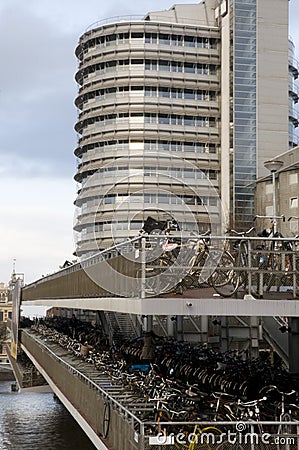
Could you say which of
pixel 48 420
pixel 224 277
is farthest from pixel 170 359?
pixel 48 420

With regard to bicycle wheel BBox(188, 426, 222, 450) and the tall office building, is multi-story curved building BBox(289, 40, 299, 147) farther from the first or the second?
bicycle wheel BBox(188, 426, 222, 450)

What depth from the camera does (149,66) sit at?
274 feet

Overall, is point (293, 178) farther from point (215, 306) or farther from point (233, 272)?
point (215, 306)

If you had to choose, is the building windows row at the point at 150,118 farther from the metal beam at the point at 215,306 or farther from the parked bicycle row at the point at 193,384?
the metal beam at the point at 215,306

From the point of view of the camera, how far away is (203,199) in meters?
82.3

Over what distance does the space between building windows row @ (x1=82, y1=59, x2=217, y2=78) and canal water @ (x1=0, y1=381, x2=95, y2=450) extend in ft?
142

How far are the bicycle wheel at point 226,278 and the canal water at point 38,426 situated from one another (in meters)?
15.6

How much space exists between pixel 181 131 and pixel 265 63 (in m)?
11.4

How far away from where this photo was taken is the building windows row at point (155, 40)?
3273 inches

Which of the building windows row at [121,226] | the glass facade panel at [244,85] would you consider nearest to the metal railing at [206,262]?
the building windows row at [121,226]

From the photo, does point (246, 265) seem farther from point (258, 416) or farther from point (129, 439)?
point (129, 439)

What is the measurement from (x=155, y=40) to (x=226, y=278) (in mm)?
73438

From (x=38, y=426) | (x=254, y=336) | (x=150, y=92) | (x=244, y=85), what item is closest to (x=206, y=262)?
(x=254, y=336)

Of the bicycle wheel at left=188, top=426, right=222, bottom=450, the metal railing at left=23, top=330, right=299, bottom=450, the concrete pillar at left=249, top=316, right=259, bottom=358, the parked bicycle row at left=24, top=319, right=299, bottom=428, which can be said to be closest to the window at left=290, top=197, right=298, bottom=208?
the concrete pillar at left=249, top=316, right=259, bottom=358
